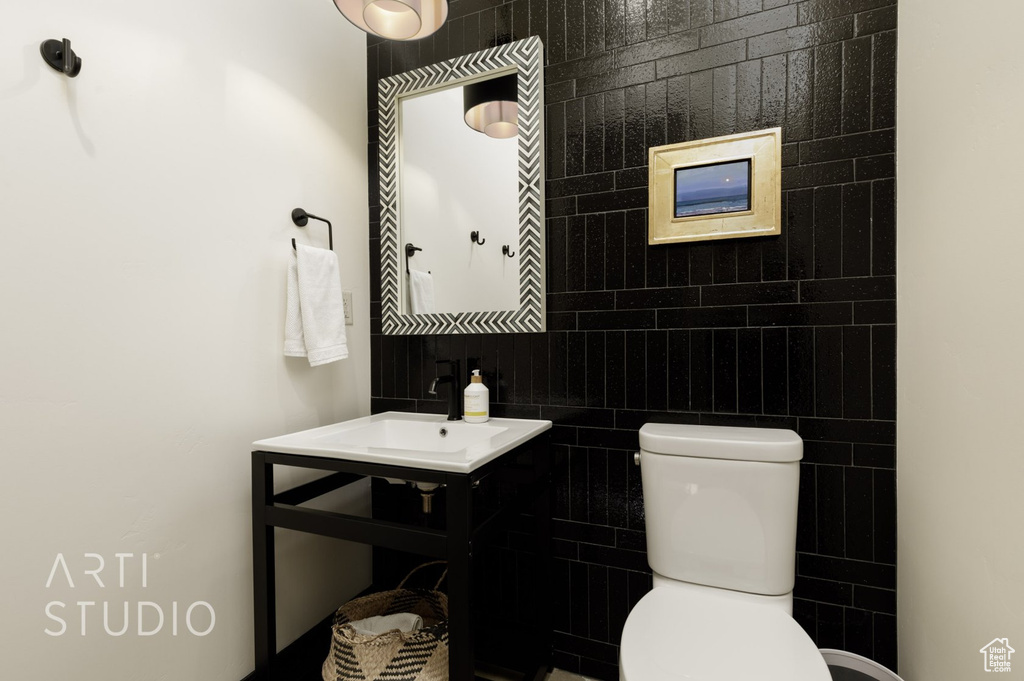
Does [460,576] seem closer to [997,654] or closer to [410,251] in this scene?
[997,654]

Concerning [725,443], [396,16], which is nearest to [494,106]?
[396,16]

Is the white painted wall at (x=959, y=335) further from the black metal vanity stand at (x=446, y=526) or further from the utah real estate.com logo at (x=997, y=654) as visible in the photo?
the black metal vanity stand at (x=446, y=526)

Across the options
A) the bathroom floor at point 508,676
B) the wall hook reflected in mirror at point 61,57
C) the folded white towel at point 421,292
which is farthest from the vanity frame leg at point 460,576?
the wall hook reflected in mirror at point 61,57

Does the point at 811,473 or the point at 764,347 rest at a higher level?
the point at 764,347

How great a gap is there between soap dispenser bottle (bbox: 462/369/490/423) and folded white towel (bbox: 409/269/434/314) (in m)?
0.34

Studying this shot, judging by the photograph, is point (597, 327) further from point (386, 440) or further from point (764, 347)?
point (386, 440)

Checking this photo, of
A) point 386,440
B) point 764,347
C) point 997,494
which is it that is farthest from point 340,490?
point 997,494

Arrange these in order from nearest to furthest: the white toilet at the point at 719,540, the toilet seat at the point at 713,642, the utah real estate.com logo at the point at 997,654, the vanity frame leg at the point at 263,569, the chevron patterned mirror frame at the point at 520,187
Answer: the utah real estate.com logo at the point at 997,654, the toilet seat at the point at 713,642, the white toilet at the point at 719,540, the vanity frame leg at the point at 263,569, the chevron patterned mirror frame at the point at 520,187

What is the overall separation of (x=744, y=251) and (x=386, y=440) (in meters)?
1.24

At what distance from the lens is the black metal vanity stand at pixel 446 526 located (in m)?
1.06

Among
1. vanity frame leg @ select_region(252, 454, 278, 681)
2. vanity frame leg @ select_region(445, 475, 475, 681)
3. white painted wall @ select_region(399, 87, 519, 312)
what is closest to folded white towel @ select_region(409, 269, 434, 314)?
white painted wall @ select_region(399, 87, 519, 312)

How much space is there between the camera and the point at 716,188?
1.38 metres

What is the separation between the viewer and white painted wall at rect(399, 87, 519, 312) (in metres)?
1.62

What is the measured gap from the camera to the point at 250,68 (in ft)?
4.64
